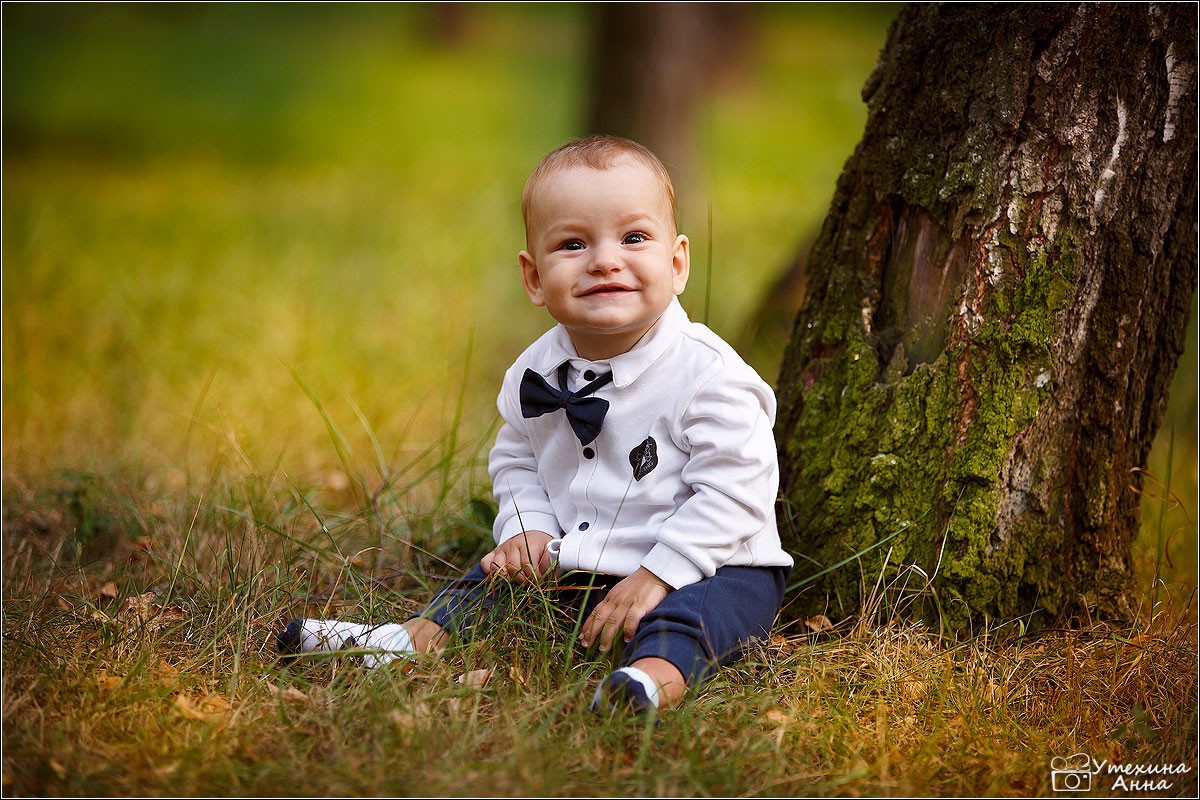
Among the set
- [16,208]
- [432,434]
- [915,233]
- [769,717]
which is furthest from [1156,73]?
[16,208]

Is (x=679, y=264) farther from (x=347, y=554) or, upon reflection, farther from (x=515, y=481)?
(x=347, y=554)

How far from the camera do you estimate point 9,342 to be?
454 cm

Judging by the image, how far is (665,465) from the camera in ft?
7.64

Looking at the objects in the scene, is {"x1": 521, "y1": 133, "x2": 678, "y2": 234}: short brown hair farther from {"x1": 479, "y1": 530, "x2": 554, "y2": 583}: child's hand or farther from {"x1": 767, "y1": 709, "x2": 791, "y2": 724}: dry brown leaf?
{"x1": 767, "y1": 709, "x2": 791, "y2": 724}: dry brown leaf

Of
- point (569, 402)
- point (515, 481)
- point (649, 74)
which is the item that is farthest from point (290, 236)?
point (569, 402)

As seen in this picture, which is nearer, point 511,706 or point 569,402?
point 511,706

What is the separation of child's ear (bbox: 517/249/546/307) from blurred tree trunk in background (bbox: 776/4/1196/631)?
32.3 inches

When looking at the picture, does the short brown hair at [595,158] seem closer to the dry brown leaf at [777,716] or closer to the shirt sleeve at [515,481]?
the shirt sleeve at [515,481]

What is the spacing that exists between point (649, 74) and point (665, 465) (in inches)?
192

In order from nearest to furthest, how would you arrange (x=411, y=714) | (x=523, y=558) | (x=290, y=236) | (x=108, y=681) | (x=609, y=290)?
(x=411, y=714) < (x=108, y=681) < (x=609, y=290) < (x=523, y=558) < (x=290, y=236)

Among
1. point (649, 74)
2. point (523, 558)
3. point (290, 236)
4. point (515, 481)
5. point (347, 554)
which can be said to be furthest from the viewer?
point (649, 74)

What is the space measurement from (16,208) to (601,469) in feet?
19.1

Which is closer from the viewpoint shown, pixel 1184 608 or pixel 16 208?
pixel 1184 608

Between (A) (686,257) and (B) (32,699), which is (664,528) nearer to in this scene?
(A) (686,257)
